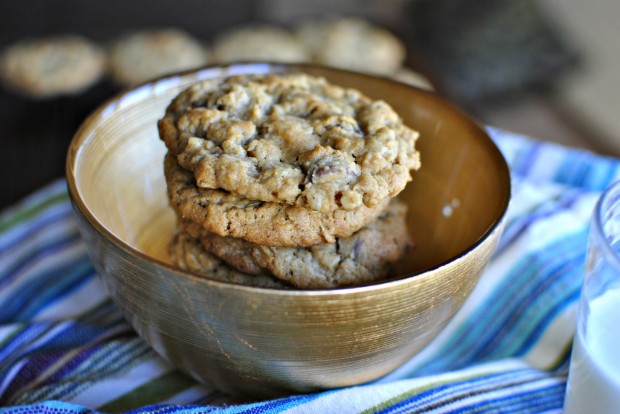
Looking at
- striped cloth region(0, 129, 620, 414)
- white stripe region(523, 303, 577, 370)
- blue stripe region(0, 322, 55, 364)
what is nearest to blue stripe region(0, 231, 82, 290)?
striped cloth region(0, 129, 620, 414)

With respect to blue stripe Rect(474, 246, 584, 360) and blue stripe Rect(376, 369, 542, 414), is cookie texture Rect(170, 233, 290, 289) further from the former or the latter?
blue stripe Rect(474, 246, 584, 360)

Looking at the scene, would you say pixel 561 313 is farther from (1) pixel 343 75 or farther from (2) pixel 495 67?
(2) pixel 495 67

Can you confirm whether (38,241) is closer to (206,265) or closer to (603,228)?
(206,265)

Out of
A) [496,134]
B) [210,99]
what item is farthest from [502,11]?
[210,99]

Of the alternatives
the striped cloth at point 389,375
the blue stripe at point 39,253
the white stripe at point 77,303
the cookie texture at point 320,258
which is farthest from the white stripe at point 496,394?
the blue stripe at point 39,253

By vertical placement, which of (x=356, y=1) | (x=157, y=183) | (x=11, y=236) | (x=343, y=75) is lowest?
(x=356, y=1)

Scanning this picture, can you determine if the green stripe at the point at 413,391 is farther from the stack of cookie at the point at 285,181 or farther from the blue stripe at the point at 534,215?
the blue stripe at the point at 534,215

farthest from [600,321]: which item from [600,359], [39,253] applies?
[39,253]
